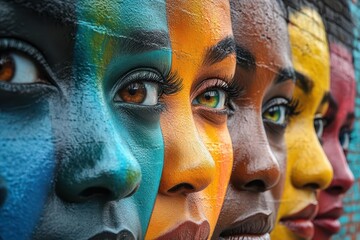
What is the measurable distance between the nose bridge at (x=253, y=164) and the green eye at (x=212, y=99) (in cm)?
24

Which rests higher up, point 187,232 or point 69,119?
point 69,119

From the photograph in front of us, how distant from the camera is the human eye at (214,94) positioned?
2.45 metres

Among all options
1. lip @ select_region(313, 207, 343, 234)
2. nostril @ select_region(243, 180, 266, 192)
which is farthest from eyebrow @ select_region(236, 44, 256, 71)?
lip @ select_region(313, 207, 343, 234)

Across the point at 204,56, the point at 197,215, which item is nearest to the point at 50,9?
the point at 204,56

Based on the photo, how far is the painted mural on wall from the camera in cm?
161

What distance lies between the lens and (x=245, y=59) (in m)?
2.76

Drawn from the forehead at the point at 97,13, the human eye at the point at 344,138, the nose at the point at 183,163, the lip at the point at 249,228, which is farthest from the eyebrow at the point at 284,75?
the human eye at the point at 344,138

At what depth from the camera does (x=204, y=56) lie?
2.30 meters

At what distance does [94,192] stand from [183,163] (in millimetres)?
510

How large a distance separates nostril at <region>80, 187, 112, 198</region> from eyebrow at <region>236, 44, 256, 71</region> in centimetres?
125

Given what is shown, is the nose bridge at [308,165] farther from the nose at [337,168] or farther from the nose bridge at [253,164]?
the nose bridge at [253,164]

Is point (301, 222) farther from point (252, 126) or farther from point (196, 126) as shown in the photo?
point (196, 126)

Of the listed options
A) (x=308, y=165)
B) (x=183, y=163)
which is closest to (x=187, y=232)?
(x=183, y=163)

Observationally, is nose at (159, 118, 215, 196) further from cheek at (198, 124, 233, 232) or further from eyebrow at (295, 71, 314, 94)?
eyebrow at (295, 71, 314, 94)
